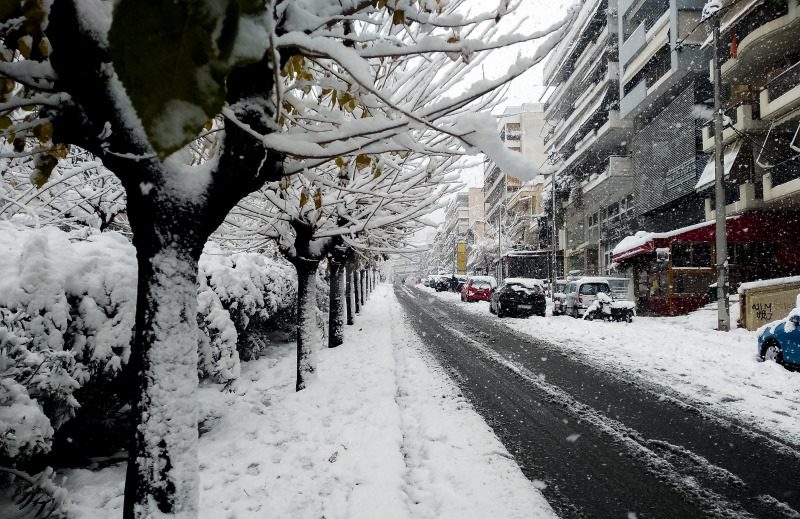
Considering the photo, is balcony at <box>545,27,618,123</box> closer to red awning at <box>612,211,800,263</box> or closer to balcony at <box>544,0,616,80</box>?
balcony at <box>544,0,616,80</box>

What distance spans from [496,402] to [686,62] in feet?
70.3

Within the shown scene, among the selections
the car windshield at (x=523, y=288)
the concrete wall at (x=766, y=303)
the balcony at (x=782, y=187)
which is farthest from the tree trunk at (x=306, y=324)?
the balcony at (x=782, y=187)

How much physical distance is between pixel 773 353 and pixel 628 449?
219 inches

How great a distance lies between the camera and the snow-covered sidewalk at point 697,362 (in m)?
6.25

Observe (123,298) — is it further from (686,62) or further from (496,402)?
(686,62)

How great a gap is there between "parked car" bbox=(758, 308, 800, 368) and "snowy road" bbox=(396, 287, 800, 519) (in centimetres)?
249

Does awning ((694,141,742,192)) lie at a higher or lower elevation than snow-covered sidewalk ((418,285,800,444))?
higher

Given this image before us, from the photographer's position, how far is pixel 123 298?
14.6 feet

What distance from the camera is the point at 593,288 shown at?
1825cm

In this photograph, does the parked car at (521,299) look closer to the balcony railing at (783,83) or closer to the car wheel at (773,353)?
the balcony railing at (783,83)

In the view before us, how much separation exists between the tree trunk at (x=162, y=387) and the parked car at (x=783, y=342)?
9.28m

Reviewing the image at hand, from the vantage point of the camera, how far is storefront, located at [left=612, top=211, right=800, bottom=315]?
17812 millimetres

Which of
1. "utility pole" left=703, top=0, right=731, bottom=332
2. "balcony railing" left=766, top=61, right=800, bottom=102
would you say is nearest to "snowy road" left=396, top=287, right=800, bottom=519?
"utility pole" left=703, top=0, right=731, bottom=332

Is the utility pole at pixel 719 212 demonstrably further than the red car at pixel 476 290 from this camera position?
No
